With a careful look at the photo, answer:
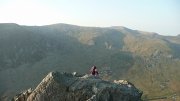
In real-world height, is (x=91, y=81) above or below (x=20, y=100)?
above

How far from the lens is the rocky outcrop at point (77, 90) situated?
1941 inches

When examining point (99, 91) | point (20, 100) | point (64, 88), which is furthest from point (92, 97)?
point (20, 100)

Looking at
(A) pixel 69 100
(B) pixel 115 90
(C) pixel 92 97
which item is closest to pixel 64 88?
(A) pixel 69 100

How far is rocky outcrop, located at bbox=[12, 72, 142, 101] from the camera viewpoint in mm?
49312

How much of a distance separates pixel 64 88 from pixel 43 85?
3436mm

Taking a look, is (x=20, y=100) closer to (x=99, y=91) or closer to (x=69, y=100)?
(x=69, y=100)

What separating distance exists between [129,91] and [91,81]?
654cm

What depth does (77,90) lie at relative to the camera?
4984cm

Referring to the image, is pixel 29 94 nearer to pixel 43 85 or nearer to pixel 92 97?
pixel 43 85

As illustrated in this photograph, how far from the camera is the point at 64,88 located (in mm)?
50031

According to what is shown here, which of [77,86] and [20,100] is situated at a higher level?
[77,86]

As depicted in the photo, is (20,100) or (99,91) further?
(20,100)

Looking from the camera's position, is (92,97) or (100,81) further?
(100,81)

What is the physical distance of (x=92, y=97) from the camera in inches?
1881
